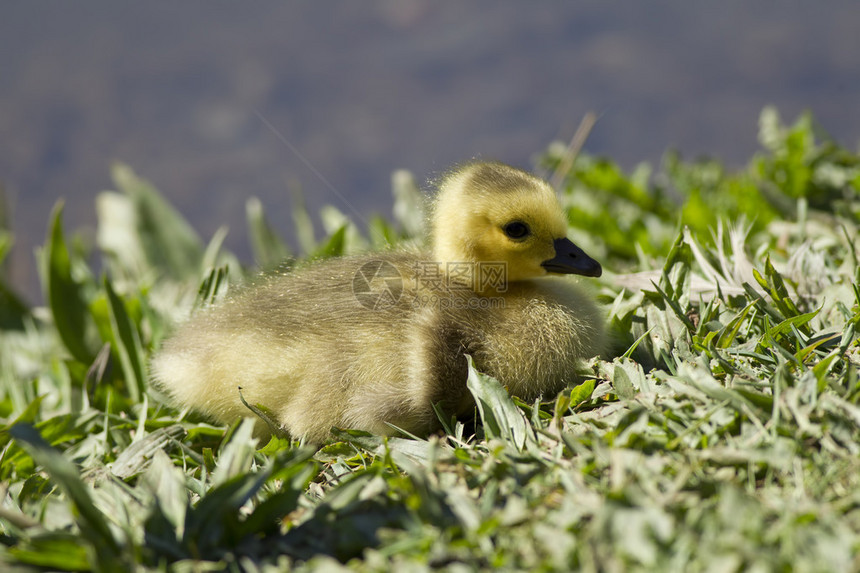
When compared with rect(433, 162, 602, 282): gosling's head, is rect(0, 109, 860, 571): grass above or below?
below

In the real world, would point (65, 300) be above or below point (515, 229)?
below

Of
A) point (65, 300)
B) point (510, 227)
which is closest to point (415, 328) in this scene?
point (510, 227)

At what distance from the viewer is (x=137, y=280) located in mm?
2369

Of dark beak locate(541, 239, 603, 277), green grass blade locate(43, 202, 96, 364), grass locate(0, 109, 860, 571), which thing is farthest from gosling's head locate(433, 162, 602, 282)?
green grass blade locate(43, 202, 96, 364)

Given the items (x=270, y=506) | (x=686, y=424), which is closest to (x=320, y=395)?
(x=270, y=506)

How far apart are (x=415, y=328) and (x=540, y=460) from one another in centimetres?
32

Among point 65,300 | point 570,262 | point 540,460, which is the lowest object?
point 65,300

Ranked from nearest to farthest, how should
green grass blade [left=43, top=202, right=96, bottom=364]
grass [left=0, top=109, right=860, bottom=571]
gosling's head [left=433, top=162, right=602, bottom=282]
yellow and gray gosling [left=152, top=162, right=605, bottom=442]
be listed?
grass [left=0, top=109, right=860, bottom=571], yellow and gray gosling [left=152, top=162, right=605, bottom=442], gosling's head [left=433, top=162, right=602, bottom=282], green grass blade [left=43, top=202, right=96, bottom=364]

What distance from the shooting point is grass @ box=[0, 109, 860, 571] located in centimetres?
71

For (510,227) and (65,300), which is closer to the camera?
(510,227)

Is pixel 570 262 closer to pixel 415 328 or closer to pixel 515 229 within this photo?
pixel 515 229

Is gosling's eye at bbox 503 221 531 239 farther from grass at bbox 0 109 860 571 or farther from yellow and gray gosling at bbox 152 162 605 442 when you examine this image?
grass at bbox 0 109 860 571

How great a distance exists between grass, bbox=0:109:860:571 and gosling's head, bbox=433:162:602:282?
0.19 metres

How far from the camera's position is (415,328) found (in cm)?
115
